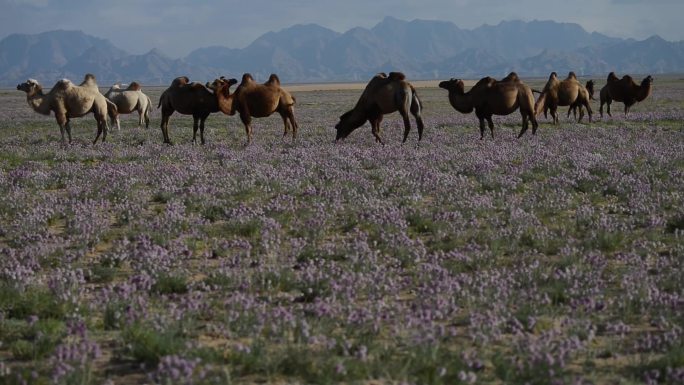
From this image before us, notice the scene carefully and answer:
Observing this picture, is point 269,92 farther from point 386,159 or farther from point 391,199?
point 391,199

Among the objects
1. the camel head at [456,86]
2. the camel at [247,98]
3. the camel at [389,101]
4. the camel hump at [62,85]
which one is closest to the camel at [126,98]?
the camel hump at [62,85]

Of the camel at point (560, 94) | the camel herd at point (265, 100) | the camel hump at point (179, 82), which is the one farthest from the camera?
the camel at point (560, 94)

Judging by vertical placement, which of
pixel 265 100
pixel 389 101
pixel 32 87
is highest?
pixel 32 87

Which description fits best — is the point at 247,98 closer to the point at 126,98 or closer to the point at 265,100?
the point at 265,100

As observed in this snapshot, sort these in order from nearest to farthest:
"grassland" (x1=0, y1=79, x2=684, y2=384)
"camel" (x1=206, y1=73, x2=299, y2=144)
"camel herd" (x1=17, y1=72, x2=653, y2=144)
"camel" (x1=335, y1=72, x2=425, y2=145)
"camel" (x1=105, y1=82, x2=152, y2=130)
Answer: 1. "grassland" (x1=0, y1=79, x2=684, y2=384)
2. "camel" (x1=335, y1=72, x2=425, y2=145)
3. "camel herd" (x1=17, y1=72, x2=653, y2=144)
4. "camel" (x1=206, y1=73, x2=299, y2=144)
5. "camel" (x1=105, y1=82, x2=152, y2=130)

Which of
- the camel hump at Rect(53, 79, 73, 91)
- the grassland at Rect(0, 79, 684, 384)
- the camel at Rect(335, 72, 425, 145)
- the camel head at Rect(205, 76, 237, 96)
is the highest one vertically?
the camel hump at Rect(53, 79, 73, 91)

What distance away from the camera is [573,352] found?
4258mm

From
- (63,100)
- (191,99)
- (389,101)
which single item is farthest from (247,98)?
(63,100)

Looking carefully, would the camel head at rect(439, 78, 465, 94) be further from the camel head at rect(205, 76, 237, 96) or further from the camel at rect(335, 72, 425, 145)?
the camel head at rect(205, 76, 237, 96)

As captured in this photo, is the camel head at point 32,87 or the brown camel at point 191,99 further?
the brown camel at point 191,99

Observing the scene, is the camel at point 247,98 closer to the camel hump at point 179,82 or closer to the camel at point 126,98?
the camel hump at point 179,82

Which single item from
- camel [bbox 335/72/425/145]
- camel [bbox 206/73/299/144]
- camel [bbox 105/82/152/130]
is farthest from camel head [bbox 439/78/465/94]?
camel [bbox 105/82/152/130]

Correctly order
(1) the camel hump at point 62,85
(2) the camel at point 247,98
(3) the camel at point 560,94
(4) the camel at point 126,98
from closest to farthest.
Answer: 1. (1) the camel hump at point 62,85
2. (2) the camel at point 247,98
3. (3) the camel at point 560,94
4. (4) the camel at point 126,98

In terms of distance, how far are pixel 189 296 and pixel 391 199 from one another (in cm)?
493
